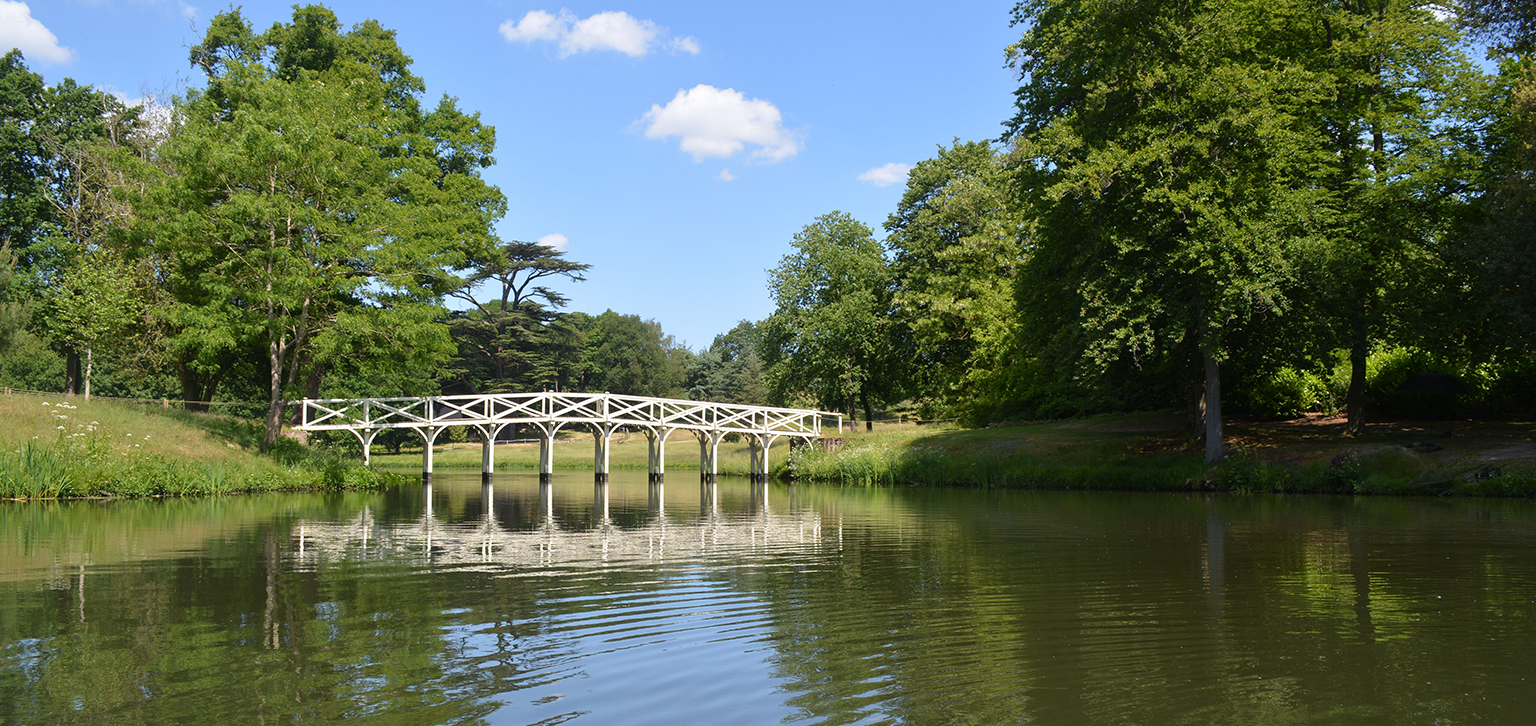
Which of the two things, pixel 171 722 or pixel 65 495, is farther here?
pixel 65 495

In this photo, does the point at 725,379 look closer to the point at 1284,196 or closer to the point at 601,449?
the point at 601,449

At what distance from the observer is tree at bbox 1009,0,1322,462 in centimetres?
2233

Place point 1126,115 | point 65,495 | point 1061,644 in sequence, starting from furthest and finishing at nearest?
point 1126,115 → point 65,495 → point 1061,644

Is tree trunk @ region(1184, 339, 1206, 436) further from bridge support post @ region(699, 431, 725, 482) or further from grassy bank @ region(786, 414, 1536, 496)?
bridge support post @ region(699, 431, 725, 482)

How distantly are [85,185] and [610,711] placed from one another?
38525 millimetres

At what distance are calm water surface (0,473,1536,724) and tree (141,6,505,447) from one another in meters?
12.5

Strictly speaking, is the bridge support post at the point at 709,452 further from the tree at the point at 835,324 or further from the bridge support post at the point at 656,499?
the tree at the point at 835,324

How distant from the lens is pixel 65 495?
19500 mm

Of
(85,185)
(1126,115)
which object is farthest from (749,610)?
(85,185)

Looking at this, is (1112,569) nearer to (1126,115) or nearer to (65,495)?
(1126,115)

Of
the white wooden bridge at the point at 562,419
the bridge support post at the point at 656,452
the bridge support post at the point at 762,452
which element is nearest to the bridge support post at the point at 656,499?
the bridge support post at the point at 656,452

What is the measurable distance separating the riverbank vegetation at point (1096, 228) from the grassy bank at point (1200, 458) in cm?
13

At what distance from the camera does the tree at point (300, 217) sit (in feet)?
85.2

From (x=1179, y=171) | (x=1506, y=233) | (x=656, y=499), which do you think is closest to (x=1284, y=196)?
(x=1179, y=171)
